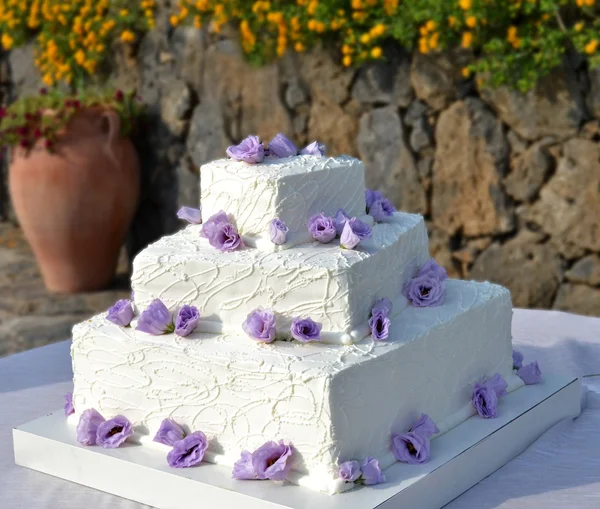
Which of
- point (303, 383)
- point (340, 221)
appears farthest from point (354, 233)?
point (303, 383)

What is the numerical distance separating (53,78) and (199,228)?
386 centimetres

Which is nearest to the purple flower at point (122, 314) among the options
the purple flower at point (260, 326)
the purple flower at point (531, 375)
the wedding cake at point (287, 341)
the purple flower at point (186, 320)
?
the wedding cake at point (287, 341)

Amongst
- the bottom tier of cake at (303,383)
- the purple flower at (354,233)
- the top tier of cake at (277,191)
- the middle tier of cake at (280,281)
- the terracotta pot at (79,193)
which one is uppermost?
the top tier of cake at (277,191)

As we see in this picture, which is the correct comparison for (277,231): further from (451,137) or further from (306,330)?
(451,137)

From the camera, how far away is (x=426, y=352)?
1749 mm

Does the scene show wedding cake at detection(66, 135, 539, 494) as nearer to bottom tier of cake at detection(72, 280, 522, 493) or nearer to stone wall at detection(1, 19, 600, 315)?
bottom tier of cake at detection(72, 280, 522, 493)

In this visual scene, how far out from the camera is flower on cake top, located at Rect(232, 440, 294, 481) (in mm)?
1563

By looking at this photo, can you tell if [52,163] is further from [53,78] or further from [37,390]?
[37,390]

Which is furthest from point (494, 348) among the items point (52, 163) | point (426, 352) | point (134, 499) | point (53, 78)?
point (53, 78)

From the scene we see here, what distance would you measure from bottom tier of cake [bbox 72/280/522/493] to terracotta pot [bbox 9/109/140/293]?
3.11 m

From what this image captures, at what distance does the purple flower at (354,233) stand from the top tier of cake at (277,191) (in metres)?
0.08

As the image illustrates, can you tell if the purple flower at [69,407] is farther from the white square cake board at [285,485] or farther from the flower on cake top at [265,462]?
the flower on cake top at [265,462]

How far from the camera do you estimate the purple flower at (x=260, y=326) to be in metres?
1.64

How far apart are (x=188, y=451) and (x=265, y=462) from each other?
154 millimetres
